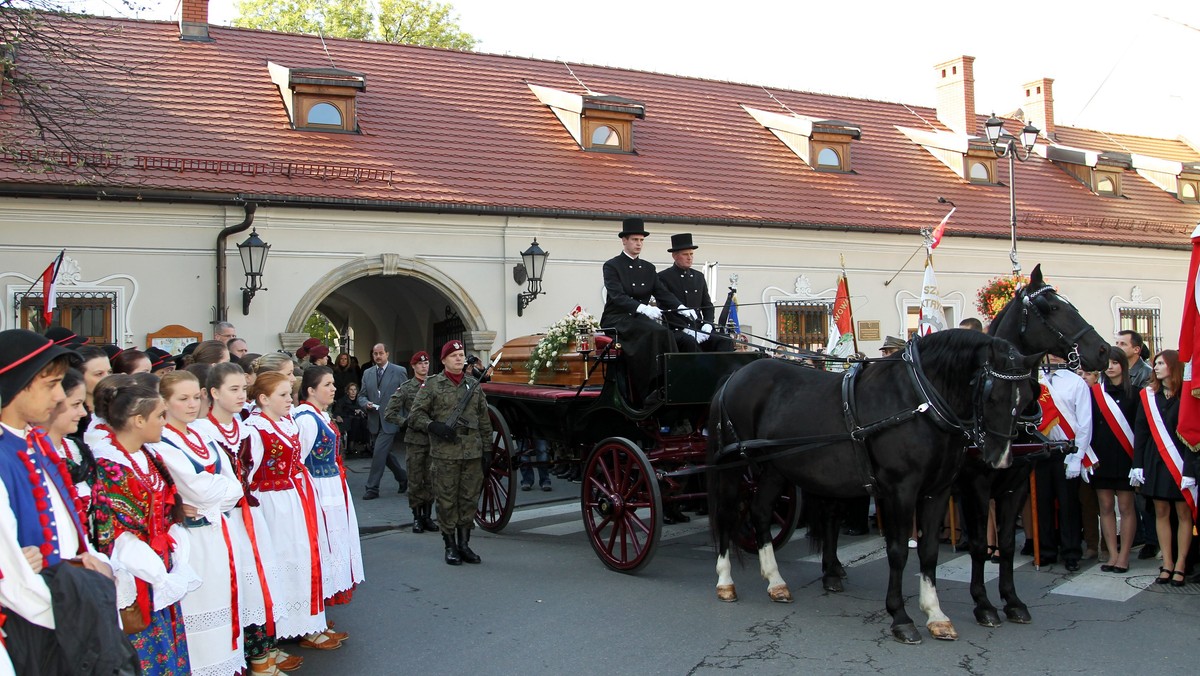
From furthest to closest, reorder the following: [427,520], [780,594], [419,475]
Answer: [427,520]
[419,475]
[780,594]

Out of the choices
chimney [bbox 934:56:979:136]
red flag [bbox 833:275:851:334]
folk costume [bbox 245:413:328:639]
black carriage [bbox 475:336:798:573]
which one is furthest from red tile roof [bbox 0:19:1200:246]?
folk costume [bbox 245:413:328:639]

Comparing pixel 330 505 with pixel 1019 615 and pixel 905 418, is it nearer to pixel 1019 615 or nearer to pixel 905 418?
pixel 905 418

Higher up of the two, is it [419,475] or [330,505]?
[330,505]

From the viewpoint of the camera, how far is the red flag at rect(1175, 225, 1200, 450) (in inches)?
235

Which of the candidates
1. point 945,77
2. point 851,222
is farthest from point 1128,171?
point 851,222

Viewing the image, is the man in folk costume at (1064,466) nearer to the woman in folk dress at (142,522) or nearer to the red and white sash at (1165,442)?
the red and white sash at (1165,442)

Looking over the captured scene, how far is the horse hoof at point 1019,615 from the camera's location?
5.91 meters

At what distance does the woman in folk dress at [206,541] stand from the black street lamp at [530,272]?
36.8 feet

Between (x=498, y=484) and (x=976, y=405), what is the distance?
4.79m

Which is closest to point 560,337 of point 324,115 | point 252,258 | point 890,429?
point 890,429

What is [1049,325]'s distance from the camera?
6402 millimetres

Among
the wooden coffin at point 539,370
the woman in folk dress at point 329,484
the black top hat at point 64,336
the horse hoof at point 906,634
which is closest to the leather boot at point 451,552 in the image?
the wooden coffin at point 539,370

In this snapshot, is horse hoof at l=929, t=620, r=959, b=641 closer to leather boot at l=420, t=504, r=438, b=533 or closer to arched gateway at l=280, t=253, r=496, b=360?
leather boot at l=420, t=504, r=438, b=533

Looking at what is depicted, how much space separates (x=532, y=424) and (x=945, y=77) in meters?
19.6
